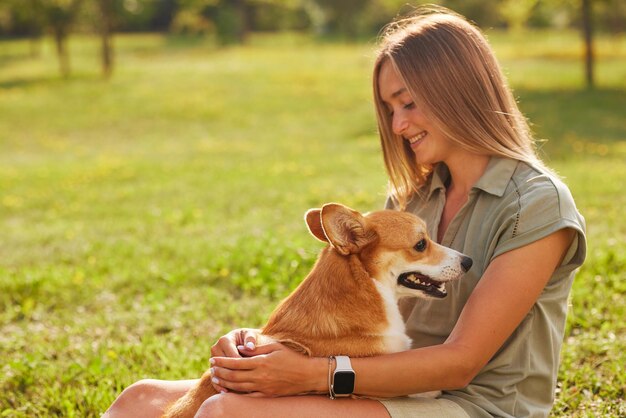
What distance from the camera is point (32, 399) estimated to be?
4445mm

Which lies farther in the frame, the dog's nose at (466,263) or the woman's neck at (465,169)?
the woman's neck at (465,169)

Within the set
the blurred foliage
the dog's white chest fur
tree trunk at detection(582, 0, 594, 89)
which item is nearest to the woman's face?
the dog's white chest fur

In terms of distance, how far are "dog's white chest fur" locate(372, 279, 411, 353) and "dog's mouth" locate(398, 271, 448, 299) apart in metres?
0.09

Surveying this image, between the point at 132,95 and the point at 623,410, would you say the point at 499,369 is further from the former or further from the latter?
the point at 132,95

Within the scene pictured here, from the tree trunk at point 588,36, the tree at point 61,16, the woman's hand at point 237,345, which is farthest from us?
the tree at point 61,16

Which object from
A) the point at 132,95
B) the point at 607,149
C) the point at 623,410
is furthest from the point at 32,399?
the point at 132,95

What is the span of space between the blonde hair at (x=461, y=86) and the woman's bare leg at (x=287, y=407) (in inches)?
50.8

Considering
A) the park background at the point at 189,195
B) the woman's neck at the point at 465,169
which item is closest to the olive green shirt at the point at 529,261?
the woman's neck at the point at 465,169

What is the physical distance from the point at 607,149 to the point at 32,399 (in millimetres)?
12690

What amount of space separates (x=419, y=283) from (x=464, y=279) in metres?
0.25

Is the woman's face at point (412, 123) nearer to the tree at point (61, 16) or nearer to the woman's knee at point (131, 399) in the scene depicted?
the woman's knee at point (131, 399)

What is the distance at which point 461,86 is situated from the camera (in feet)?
10.8

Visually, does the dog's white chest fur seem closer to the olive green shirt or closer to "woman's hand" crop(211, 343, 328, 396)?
the olive green shirt

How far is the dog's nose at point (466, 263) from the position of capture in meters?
3.21
